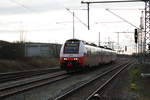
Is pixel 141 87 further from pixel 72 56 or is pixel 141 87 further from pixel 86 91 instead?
pixel 72 56

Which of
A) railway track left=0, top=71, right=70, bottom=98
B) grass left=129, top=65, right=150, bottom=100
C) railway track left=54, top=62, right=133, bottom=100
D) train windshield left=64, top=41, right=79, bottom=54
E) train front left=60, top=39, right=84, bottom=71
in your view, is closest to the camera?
railway track left=54, top=62, right=133, bottom=100

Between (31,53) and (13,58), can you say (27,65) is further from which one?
(31,53)

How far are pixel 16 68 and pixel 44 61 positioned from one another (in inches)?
564

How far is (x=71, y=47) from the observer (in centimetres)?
3047

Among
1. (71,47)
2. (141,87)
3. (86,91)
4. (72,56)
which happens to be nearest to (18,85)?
(86,91)

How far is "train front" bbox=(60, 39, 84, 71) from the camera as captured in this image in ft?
97.5

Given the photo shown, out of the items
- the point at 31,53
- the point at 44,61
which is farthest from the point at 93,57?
the point at 31,53

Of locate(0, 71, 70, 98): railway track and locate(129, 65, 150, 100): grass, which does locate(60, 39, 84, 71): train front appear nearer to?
locate(0, 71, 70, 98): railway track

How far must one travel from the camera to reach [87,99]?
13172 mm

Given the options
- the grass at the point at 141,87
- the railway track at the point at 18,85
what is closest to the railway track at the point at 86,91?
the grass at the point at 141,87

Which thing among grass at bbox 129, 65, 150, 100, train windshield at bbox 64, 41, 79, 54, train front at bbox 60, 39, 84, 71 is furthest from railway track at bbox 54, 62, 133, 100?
train windshield at bbox 64, 41, 79, 54

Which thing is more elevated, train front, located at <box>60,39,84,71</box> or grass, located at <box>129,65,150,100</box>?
train front, located at <box>60,39,84,71</box>

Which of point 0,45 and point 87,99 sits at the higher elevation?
point 0,45

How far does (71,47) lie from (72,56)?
0.96 m
